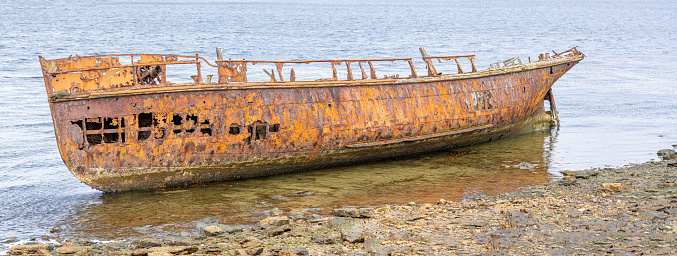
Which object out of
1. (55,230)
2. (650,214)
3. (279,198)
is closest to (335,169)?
(279,198)

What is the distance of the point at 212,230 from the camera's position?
23.8 feet

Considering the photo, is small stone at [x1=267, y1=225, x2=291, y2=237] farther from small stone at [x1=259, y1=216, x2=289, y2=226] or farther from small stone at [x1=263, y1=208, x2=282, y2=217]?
small stone at [x1=263, y1=208, x2=282, y2=217]

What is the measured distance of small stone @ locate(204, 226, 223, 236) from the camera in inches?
285

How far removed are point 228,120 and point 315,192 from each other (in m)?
1.91

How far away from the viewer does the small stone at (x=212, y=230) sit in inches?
285

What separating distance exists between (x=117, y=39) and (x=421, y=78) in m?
36.4

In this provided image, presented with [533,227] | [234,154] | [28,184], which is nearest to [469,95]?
[234,154]

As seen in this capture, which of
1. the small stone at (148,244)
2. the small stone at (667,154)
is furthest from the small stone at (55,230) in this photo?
the small stone at (667,154)

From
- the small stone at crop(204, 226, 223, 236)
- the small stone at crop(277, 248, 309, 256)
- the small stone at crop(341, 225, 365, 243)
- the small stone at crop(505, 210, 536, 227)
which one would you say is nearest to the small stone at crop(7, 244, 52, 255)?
the small stone at crop(204, 226, 223, 236)

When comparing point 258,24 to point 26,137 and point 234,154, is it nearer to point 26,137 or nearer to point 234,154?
point 26,137

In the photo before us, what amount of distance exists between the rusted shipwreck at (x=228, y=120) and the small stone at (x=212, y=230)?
2.98 m

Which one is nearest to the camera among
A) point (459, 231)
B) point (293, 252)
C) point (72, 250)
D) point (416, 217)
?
point (293, 252)

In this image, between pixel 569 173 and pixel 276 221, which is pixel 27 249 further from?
pixel 569 173

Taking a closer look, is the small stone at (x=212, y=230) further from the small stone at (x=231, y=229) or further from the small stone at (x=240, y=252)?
the small stone at (x=240, y=252)
